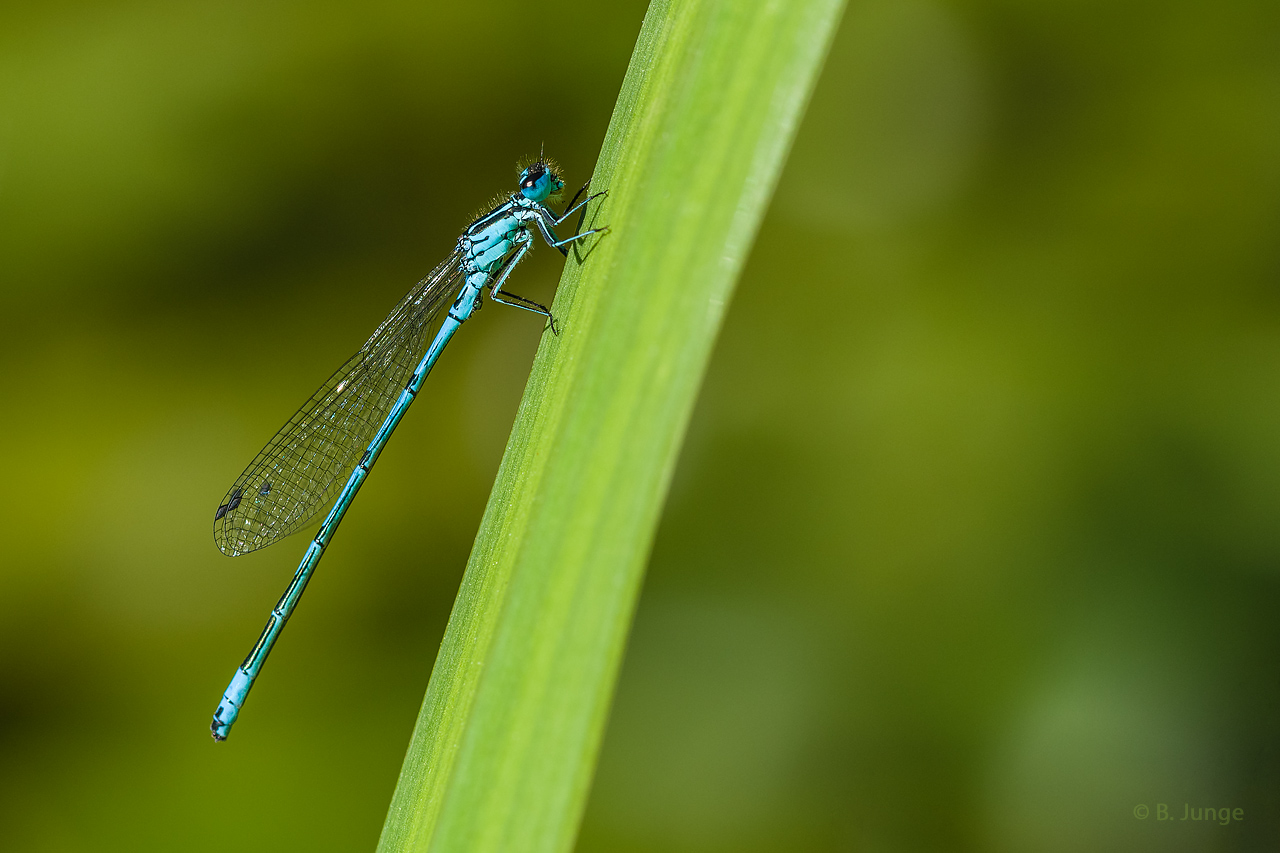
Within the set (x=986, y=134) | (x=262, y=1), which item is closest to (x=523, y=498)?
(x=986, y=134)

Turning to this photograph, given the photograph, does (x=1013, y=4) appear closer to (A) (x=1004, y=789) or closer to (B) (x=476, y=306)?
(B) (x=476, y=306)

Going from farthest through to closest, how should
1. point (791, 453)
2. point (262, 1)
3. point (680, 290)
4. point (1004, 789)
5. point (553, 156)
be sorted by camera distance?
1. point (553, 156)
2. point (262, 1)
3. point (791, 453)
4. point (1004, 789)
5. point (680, 290)

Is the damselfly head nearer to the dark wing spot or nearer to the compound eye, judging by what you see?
the compound eye

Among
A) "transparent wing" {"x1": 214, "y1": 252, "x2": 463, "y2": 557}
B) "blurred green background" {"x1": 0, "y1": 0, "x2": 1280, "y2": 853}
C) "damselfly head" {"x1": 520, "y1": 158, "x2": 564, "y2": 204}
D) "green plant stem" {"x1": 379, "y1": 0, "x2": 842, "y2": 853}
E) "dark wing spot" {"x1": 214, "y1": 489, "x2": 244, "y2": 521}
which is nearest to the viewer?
"green plant stem" {"x1": 379, "y1": 0, "x2": 842, "y2": 853}

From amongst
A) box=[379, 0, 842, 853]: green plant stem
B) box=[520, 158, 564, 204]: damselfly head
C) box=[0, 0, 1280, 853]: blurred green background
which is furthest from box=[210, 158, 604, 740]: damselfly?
box=[379, 0, 842, 853]: green plant stem

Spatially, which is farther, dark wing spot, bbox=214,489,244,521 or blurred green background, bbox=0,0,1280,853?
dark wing spot, bbox=214,489,244,521

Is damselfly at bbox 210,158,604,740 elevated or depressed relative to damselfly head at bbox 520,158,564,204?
depressed
